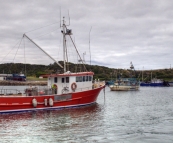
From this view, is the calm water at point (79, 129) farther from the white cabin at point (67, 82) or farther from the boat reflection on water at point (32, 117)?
the white cabin at point (67, 82)

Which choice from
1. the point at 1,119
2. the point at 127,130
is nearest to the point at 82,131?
the point at 127,130

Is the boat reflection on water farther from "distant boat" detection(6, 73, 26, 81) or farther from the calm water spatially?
"distant boat" detection(6, 73, 26, 81)

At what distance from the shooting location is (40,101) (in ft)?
92.0

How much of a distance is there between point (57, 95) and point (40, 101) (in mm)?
2062

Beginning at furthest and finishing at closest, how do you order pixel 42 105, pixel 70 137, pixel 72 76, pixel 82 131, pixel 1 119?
pixel 72 76 → pixel 42 105 → pixel 1 119 → pixel 82 131 → pixel 70 137

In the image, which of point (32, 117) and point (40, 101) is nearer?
point (32, 117)

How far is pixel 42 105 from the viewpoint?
28203 millimetres

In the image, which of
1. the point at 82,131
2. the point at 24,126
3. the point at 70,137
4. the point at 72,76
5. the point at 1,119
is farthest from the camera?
the point at 72,76

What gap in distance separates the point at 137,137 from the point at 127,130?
6.94 feet

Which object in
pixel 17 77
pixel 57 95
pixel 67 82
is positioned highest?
pixel 17 77

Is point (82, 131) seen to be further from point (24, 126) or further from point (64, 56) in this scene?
point (64, 56)

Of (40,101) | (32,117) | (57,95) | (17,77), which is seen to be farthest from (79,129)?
(17,77)

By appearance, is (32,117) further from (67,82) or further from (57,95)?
(67,82)

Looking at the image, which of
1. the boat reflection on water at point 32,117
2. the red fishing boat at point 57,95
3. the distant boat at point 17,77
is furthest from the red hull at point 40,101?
the distant boat at point 17,77
